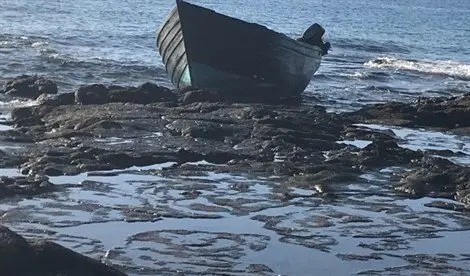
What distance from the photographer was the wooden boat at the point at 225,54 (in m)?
21.4

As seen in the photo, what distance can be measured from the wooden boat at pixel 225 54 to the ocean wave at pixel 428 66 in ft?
45.1

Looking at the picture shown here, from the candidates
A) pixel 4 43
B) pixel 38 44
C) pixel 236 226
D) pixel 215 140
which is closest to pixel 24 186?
pixel 236 226

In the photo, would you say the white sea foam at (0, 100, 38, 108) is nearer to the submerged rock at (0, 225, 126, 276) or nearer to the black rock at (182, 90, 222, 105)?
the black rock at (182, 90, 222, 105)

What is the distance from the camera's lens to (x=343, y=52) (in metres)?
45.0

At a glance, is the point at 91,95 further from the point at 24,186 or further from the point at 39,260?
the point at 39,260

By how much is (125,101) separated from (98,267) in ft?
40.6

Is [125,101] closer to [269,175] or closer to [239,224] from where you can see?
[269,175]

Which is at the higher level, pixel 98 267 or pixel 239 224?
pixel 98 267

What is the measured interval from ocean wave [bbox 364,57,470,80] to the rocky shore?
1617 centimetres

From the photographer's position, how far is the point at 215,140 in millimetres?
14805

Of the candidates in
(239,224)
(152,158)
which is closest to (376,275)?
(239,224)

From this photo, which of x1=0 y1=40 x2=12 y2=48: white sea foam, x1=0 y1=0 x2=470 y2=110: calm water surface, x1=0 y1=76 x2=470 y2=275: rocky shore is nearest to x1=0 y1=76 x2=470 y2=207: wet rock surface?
x1=0 y1=76 x2=470 y2=275: rocky shore

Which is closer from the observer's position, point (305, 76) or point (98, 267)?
point (98, 267)

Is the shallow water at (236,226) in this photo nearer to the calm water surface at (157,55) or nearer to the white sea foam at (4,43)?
the calm water surface at (157,55)
